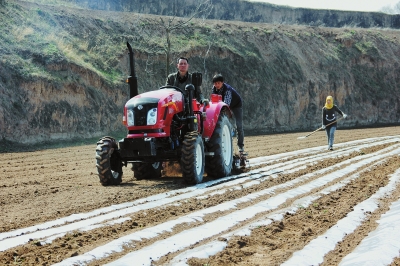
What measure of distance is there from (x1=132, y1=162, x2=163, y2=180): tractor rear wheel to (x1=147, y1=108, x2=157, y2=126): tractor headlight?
1687 mm

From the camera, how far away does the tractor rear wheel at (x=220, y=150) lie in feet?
36.3

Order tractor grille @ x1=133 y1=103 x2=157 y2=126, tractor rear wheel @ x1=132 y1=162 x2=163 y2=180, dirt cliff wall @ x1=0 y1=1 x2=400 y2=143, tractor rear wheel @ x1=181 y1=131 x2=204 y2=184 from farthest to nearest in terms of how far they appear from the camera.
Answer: dirt cliff wall @ x1=0 y1=1 x2=400 y2=143 → tractor rear wheel @ x1=132 y1=162 x2=163 y2=180 → tractor grille @ x1=133 y1=103 x2=157 y2=126 → tractor rear wheel @ x1=181 y1=131 x2=204 y2=184

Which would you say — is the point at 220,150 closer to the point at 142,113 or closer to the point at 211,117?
the point at 211,117

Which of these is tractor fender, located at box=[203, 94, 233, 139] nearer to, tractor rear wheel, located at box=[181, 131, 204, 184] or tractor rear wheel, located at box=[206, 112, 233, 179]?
tractor rear wheel, located at box=[206, 112, 233, 179]

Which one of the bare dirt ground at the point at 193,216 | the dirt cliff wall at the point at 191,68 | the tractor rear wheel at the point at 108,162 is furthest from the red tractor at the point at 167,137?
the dirt cliff wall at the point at 191,68

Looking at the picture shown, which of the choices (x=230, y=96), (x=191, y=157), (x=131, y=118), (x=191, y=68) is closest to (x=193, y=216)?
(x=191, y=157)

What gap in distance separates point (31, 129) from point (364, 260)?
19365 mm

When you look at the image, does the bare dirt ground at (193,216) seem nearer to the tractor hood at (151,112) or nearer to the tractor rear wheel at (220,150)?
the tractor rear wheel at (220,150)

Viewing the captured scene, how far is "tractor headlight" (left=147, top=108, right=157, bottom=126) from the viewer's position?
987cm

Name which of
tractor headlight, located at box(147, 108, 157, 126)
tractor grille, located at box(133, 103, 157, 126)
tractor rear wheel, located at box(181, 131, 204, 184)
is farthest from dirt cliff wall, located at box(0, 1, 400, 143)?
tractor rear wheel, located at box(181, 131, 204, 184)

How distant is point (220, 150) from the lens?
11078 millimetres

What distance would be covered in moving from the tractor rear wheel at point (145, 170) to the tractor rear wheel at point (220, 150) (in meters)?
1.08

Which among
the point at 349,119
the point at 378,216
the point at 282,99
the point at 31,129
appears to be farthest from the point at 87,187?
the point at 349,119

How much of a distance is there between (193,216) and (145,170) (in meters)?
4.62
